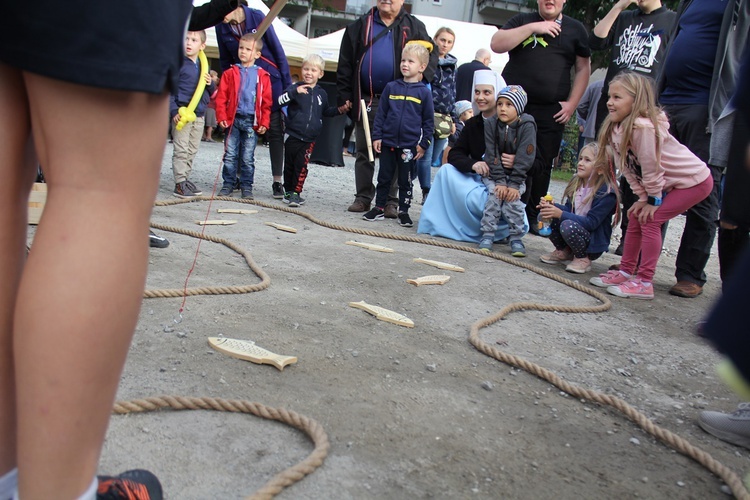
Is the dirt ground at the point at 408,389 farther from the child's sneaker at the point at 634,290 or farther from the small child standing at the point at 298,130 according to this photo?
the small child standing at the point at 298,130

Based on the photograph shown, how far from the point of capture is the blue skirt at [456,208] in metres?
5.44

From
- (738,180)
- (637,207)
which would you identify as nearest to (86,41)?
(738,180)

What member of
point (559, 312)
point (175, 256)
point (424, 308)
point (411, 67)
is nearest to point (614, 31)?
point (411, 67)

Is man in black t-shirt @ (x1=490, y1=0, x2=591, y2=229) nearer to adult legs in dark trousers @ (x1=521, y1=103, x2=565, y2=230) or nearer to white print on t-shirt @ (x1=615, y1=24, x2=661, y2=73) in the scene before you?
adult legs in dark trousers @ (x1=521, y1=103, x2=565, y2=230)

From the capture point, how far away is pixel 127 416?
1.70 meters

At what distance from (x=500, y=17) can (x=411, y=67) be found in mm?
33717

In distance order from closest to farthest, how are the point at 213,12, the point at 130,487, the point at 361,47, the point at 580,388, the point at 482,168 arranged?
the point at 130,487 < the point at 580,388 < the point at 213,12 < the point at 482,168 < the point at 361,47

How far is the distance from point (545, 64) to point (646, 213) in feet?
6.35

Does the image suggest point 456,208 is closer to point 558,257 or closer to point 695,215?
point 558,257

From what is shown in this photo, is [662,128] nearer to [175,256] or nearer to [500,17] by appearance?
[175,256]

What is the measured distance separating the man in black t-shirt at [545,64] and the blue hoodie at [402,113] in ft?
2.46

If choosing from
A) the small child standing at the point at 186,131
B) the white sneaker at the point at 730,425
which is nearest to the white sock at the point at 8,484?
the white sneaker at the point at 730,425

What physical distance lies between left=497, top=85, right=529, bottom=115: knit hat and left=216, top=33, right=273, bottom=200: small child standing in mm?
2391

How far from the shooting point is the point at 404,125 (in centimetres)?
591
